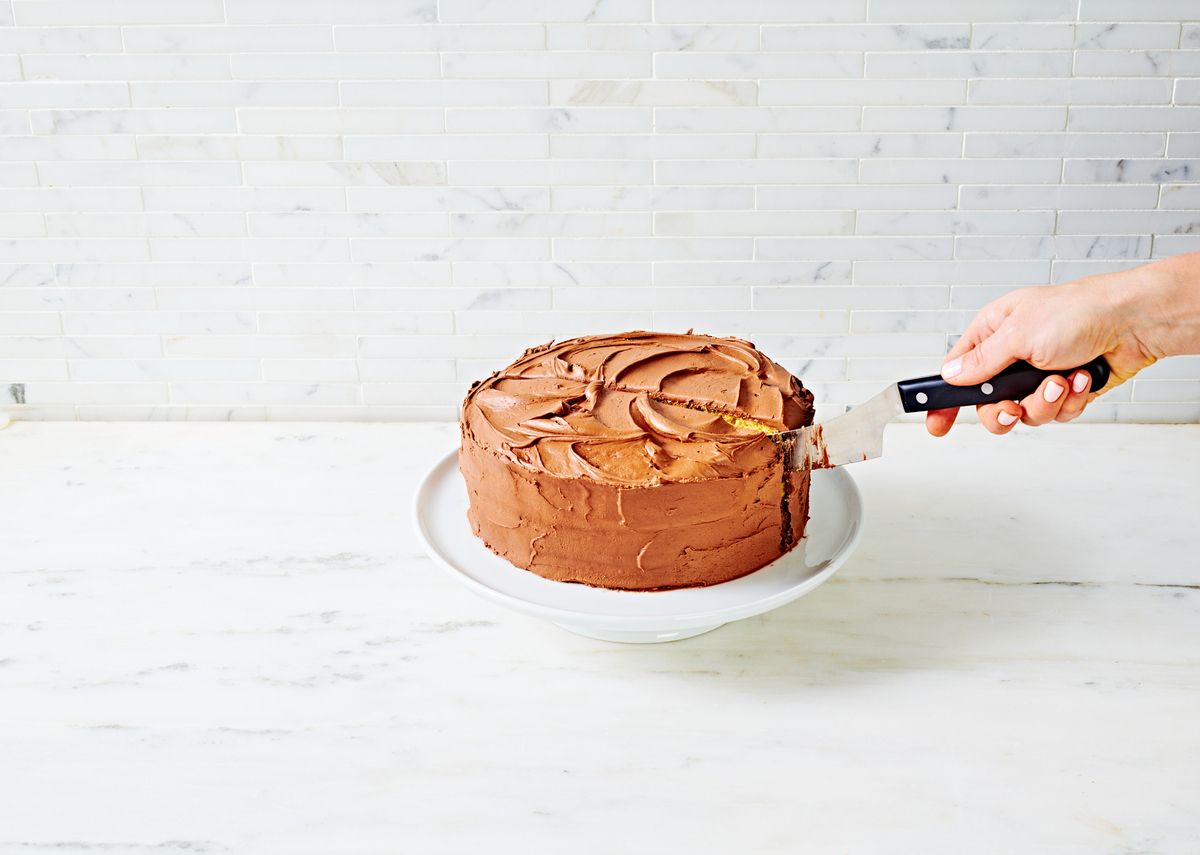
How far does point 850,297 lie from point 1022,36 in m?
0.60

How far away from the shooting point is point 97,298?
1932 millimetres

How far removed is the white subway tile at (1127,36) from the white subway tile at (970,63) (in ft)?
0.15

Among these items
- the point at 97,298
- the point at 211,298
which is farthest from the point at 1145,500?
the point at 97,298

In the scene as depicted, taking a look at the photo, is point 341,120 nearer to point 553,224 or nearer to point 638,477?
point 553,224

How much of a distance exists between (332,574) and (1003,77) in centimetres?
160

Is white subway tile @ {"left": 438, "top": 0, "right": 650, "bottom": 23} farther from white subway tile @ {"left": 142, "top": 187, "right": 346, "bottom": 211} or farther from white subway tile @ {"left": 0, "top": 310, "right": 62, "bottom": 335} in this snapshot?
white subway tile @ {"left": 0, "top": 310, "right": 62, "bottom": 335}

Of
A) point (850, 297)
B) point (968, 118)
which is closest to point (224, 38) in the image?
point (850, 297)

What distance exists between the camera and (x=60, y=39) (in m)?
1.75

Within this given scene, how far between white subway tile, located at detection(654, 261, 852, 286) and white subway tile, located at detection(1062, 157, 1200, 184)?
0.49 meters

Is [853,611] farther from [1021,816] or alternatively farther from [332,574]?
[332,574]

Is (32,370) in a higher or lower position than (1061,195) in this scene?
lower

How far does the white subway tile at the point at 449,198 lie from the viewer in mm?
1796

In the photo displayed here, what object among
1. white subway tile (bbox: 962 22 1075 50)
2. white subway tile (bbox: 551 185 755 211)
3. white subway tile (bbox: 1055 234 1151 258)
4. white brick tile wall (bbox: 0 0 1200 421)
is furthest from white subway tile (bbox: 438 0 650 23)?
white subway tile (bbox: 1055 234 1151 258)

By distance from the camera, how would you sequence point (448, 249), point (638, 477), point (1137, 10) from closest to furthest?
Answer: point (638, 477) < point (1137, 10) < point (448, 249)
